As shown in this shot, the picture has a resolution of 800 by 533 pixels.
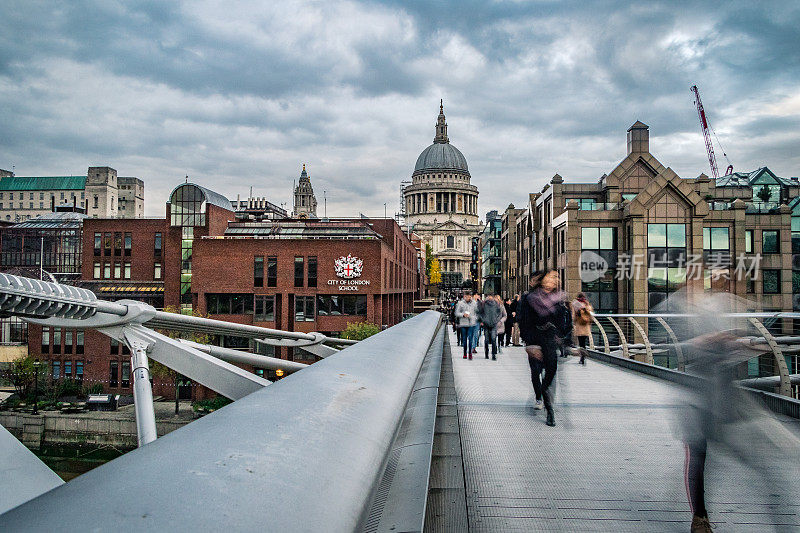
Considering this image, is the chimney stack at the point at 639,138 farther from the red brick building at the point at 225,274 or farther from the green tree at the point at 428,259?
the green tree at the point at 428,259

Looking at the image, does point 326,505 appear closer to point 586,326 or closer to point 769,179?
point 586,326

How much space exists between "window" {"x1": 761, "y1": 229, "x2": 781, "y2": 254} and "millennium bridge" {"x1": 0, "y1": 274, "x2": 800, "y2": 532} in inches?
1391

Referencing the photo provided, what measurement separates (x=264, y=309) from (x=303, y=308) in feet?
10.6

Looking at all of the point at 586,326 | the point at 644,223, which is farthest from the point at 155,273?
the point at 586,326

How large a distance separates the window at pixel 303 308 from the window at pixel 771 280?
33554mm

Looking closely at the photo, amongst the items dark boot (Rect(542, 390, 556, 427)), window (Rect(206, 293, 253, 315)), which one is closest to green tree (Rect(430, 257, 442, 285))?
window (Rect(206, 293, 253, 315))

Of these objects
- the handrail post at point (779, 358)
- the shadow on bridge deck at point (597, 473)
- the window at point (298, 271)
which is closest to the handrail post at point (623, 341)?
the shadow on bridge deck at point (597, 473)

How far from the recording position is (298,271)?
155 feet

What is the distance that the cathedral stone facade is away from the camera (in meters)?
166

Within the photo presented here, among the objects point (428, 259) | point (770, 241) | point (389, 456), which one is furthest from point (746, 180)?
point (428, 259)

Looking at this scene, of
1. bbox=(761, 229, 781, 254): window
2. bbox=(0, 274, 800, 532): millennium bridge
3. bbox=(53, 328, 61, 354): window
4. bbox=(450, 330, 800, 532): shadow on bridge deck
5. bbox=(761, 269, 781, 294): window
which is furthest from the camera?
bbox=(53, 328, 61, 354): window

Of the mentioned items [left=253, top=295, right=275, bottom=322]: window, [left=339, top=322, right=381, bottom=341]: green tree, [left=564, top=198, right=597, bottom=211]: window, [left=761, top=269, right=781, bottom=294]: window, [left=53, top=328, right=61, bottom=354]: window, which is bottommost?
[left=53, top=328, right=61, bottom=354]: window

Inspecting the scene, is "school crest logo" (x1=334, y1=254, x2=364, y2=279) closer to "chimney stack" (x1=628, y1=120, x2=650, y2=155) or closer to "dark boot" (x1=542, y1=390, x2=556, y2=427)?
"chimney stack" (x1=628, y1=120, x2=650, y2=155)

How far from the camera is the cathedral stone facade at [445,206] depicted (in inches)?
6550
